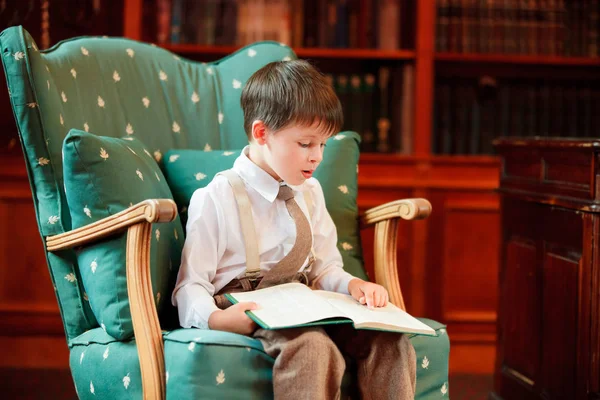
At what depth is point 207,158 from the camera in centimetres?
170

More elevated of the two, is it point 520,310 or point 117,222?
point 117,222

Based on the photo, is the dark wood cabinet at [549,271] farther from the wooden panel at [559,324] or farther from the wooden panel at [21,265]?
the wooden panel at [21,265]

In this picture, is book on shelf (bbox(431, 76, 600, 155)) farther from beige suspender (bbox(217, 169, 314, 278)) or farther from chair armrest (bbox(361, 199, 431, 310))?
beige suspender (bbox(217, 169, 314, 278))

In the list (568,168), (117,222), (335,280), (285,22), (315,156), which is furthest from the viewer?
(285,22)

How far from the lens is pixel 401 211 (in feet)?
5.16

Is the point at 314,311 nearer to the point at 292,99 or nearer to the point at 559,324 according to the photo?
the point at 292,99

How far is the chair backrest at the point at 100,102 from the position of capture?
4.83ft

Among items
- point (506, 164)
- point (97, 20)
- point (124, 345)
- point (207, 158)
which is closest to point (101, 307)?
point (124, 345)

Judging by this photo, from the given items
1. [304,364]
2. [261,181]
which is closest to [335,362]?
[304,364]

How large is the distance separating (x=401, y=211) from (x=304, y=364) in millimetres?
493

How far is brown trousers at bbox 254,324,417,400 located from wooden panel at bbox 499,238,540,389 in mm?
821

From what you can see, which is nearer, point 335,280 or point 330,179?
point 335,280

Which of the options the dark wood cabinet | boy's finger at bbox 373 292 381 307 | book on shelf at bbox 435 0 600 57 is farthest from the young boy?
book on shelf at bbox 435 0 600 57

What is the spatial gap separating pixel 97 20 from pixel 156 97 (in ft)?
3.16
